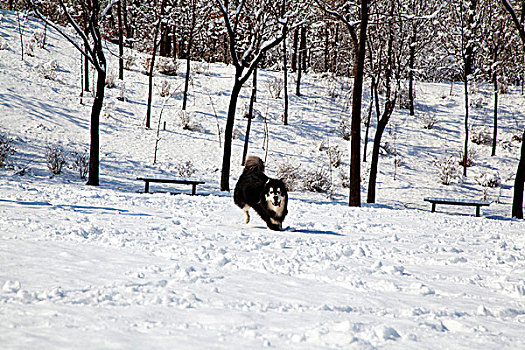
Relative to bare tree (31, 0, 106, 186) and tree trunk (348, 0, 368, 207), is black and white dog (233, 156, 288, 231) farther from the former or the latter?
bare tree (31, 0, 106, 186)

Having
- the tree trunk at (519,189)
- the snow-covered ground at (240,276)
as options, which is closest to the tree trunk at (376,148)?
the tree trunk at (519,189)

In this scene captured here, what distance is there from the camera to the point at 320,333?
9.40ft

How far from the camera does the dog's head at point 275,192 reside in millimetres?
7047

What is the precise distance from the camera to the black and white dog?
7.10 meters

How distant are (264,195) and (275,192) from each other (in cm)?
29

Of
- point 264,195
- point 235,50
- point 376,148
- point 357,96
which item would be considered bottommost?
point 264,195

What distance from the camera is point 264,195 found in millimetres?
7258

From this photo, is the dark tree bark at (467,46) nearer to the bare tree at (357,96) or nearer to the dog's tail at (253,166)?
the bare tree at (357,96)

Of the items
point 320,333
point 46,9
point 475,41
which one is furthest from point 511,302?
point 46,9

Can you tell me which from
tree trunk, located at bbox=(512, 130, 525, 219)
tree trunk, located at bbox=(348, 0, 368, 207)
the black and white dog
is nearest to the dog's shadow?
the black and white dog

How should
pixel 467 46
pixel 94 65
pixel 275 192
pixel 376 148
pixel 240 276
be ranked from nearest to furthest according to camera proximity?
pixel 240 276 < pixel 275 192 < pixel 94 65 < pixel 376 148 < pixel 467 46

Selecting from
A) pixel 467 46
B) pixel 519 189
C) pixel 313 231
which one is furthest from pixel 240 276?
pixel 467 46

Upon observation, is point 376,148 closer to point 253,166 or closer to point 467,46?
point 253,166

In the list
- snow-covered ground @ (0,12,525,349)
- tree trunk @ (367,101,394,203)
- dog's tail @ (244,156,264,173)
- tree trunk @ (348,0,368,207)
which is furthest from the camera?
tree trunk @ (367,101,394,203)
